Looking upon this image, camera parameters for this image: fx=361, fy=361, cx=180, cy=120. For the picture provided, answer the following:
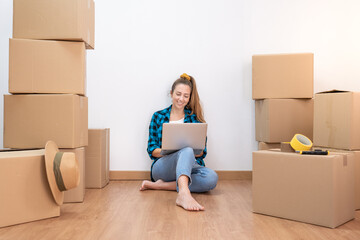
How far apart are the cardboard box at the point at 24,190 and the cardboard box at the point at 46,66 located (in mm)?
411

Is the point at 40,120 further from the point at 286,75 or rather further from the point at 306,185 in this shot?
the point at 286,75

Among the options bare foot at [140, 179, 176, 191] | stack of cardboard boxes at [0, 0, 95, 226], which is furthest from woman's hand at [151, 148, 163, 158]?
stack of cardboard boxes at [0, 0, 95, 226]

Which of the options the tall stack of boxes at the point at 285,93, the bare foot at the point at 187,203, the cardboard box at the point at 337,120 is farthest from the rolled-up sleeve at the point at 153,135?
the cardboard box at the point at 337,120

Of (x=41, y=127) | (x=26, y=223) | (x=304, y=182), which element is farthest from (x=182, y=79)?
(x=26, y=223)

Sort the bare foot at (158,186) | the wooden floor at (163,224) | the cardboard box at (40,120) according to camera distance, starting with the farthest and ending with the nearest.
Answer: the bare foot at (158,186) → the cardboard box at (40,120) → the wooden floor at (163,224)

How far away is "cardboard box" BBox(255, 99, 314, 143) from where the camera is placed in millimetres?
2451

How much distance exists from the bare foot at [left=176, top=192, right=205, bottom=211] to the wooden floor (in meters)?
0.03

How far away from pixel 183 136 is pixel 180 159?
140mm

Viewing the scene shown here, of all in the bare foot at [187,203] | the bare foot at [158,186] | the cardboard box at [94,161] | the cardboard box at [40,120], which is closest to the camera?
the bare foot at [187,203]

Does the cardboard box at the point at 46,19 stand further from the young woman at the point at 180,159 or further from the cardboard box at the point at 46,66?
the young woman at the point at 180,159

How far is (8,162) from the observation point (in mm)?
1530

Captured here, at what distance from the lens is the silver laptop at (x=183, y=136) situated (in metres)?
2.05

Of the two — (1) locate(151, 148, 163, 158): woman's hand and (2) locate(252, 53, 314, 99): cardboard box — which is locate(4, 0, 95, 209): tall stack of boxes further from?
(2) locate(252, 53, 314, 99): cardboard box

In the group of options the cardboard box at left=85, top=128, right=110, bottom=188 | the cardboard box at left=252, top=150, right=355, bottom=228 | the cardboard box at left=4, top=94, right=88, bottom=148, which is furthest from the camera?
the cardboard box at left=85, top=128, right=110, bottom=188
